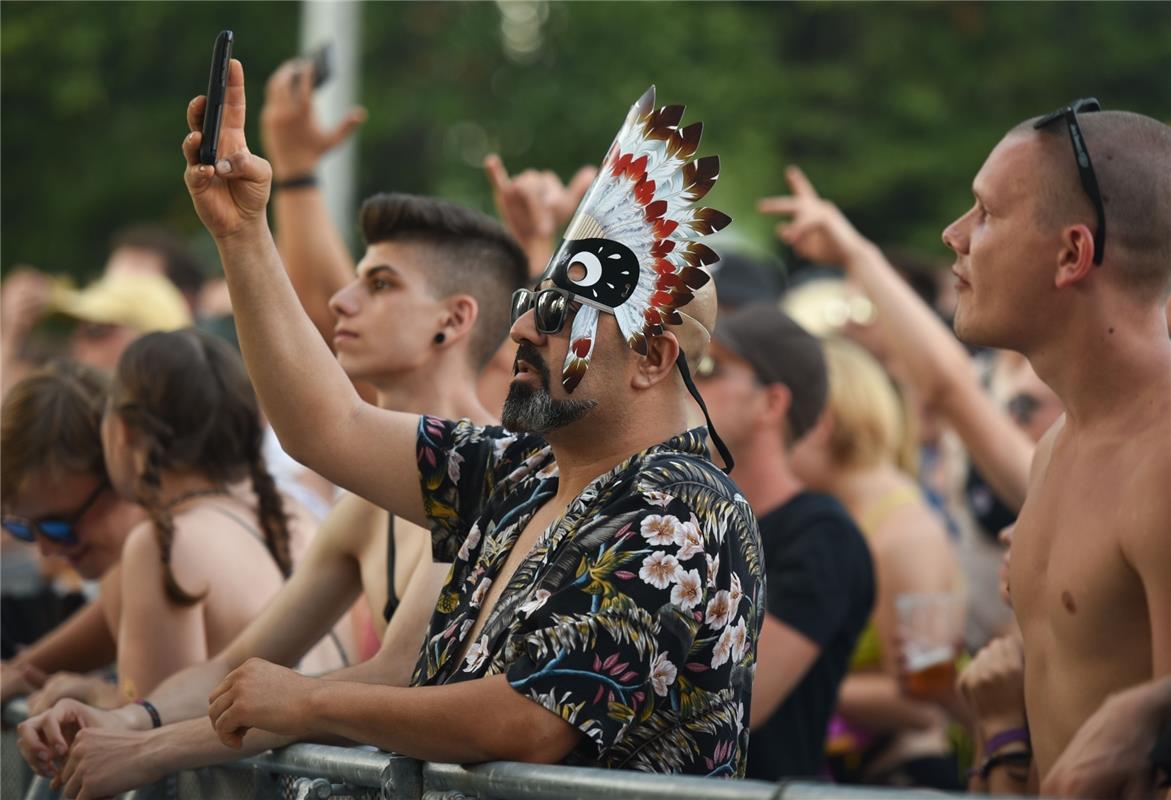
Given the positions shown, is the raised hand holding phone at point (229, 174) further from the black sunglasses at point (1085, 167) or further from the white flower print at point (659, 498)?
the black sunglasses at point (1085, 167)

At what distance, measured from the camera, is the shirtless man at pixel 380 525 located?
3.65 metres

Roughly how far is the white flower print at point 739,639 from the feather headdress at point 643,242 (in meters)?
0.59

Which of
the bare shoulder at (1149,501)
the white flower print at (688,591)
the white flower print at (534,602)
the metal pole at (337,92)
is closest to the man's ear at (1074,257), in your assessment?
the bare shoulder at (1149,501)

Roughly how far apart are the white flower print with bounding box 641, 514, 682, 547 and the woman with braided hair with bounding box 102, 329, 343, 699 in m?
1.81

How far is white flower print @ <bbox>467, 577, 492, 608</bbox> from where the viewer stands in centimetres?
328

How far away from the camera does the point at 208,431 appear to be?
481 centimetres

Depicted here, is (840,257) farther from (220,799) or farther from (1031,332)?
(220,799)

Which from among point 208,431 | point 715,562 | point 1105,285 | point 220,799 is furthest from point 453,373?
point 1105,285

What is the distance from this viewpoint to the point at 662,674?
2904 millimetres

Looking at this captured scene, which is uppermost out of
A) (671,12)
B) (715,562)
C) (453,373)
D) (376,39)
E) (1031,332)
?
(376,39)

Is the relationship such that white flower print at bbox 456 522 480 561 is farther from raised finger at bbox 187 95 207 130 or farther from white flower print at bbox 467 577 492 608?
raised finger at bbox 187 95 207 130

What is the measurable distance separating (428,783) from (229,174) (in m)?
1.35

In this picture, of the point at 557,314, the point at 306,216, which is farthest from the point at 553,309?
the point at 306,216

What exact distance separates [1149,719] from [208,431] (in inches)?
121
